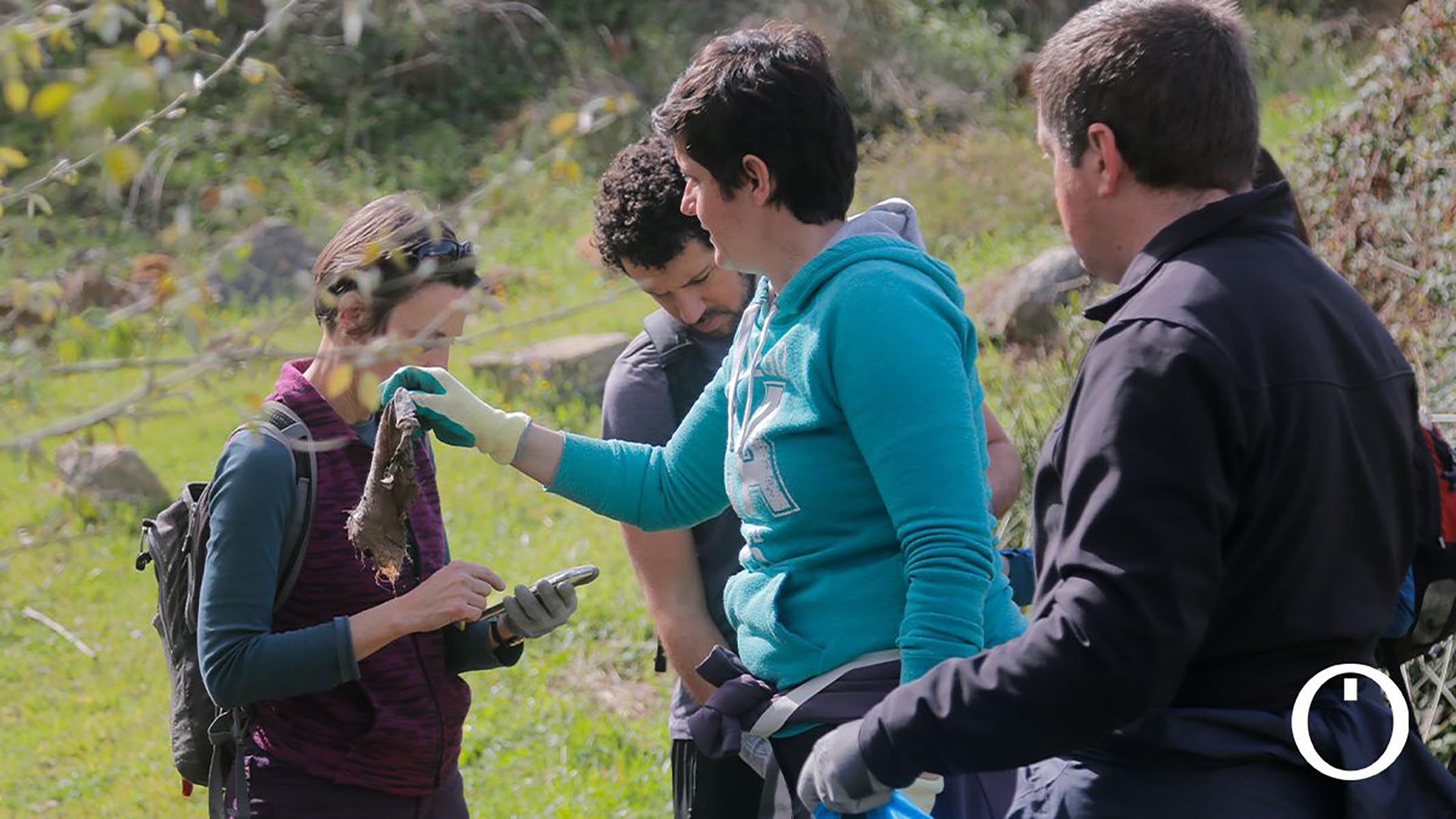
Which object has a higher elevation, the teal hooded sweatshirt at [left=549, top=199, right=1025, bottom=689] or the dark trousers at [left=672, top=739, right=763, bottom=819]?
the teal hooded sweatshirt at [left=549, top=199, right=1025, bottom=689]

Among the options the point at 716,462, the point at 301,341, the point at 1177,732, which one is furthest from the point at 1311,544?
the point at 301,341

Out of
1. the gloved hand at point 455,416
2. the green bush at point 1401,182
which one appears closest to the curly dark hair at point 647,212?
the gloved hand at point 455,416

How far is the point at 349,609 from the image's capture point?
2.70 m

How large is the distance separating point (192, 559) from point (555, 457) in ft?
2.02

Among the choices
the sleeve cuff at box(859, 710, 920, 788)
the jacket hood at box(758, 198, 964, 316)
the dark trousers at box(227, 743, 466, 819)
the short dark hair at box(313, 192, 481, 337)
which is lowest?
the dark trousers at box(227, 743, 466, 819)

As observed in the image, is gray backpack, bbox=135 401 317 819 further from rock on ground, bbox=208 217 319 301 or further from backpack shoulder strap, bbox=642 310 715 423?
rock on ground, bbox=208 217 319 301

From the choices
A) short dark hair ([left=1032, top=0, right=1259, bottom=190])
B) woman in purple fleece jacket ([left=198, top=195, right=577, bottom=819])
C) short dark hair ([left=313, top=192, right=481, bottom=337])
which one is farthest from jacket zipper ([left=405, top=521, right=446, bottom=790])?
short dark hair ([left=1032, top=0, right=1259, bottom=190])

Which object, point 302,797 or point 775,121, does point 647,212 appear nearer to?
point 775,121

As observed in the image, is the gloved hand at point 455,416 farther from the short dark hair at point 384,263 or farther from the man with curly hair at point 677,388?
the man with curly hair at point 677,388

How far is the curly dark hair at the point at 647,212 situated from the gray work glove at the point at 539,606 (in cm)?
63

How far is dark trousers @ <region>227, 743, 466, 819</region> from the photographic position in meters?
2.68

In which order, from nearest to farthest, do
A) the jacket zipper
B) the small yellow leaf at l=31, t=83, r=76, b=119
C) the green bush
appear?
the small yellow leaf at l=31, t=83, r=76, b=119
the jacket zipper
the green bush

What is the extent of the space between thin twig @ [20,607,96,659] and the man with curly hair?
4.15 meters

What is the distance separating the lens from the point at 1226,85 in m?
1.90
